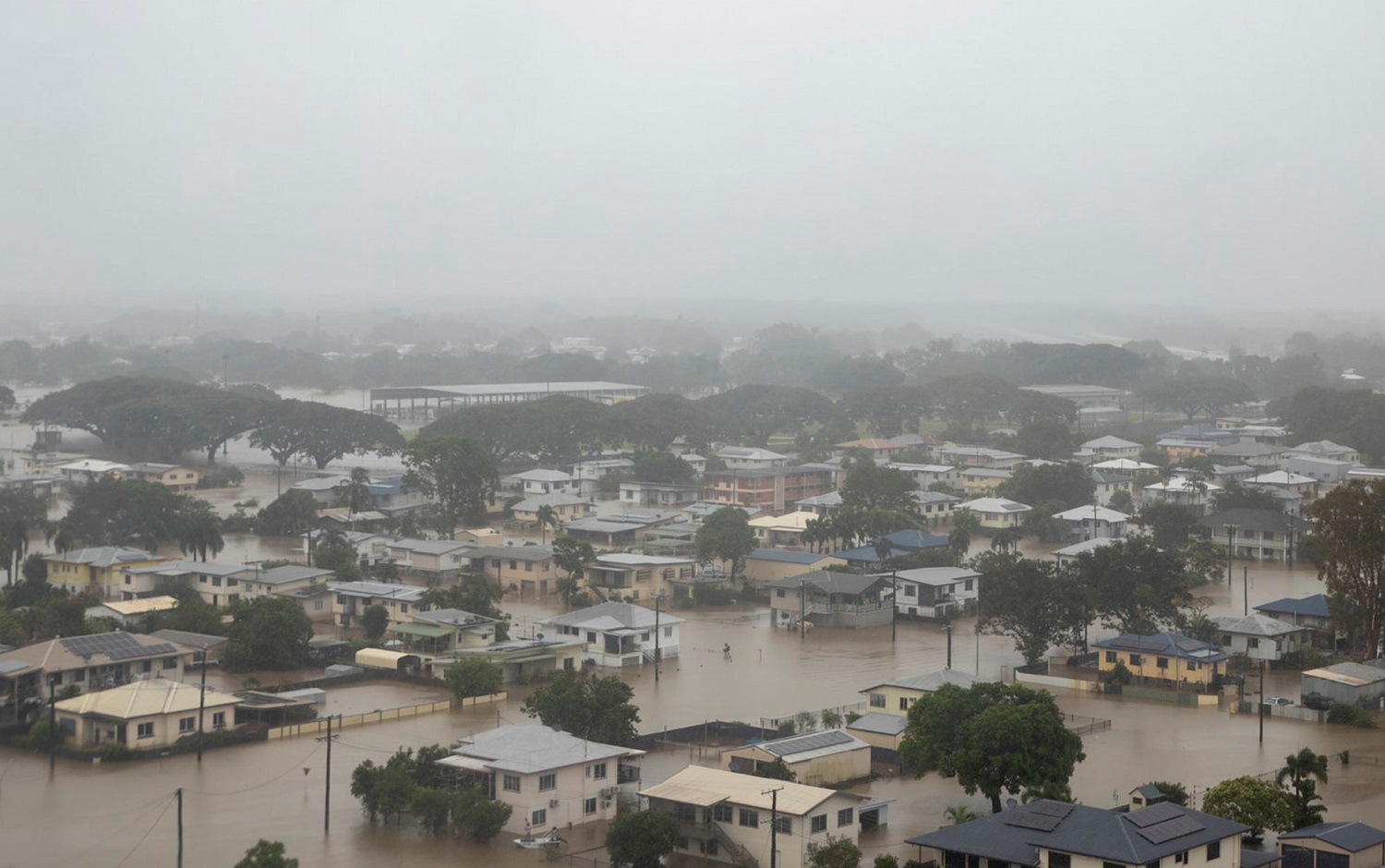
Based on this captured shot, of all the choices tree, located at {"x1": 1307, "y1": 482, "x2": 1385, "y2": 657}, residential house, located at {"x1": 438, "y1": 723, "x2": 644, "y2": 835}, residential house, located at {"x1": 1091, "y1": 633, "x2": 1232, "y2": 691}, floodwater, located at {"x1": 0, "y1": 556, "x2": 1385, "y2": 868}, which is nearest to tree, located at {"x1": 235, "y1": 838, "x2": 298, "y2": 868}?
floodwater, located at {"x1": 0, "y1": 556, "x2": 1385, "y2": 868}

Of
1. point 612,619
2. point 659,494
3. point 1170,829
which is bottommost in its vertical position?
point 659,494

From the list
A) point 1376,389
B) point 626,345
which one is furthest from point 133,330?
point 1376,389

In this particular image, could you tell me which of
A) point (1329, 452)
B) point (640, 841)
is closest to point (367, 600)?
point (640, 841)

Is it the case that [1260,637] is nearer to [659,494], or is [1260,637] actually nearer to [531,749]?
[531,749]

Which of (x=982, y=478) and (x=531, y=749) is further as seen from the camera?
(x=982, y=478)

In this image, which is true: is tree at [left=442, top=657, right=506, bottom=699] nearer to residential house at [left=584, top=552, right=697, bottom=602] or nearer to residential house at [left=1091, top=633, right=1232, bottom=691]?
residential house at [left=584, top=552, right=697, bottom=602]

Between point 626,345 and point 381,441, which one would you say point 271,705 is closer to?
point 381,441

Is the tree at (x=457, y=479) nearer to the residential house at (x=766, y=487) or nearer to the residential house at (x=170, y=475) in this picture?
the residential house at (x=766, y=487)

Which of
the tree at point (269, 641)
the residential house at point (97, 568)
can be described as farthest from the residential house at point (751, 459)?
the tree at point (269, 641)
